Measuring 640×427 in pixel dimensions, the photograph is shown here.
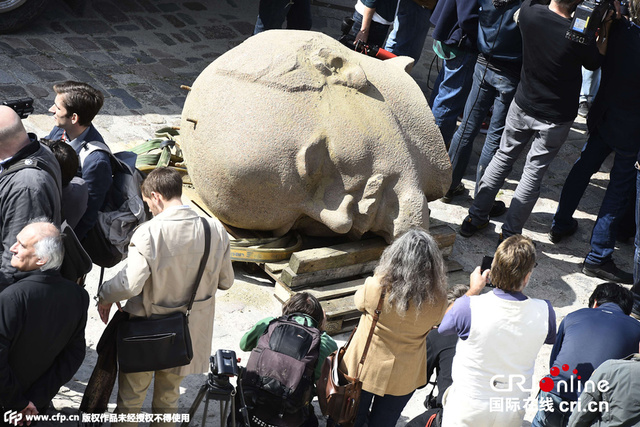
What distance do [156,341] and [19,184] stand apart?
3.34 feet

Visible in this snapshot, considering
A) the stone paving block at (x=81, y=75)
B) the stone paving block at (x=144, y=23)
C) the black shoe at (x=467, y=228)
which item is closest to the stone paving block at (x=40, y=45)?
the stone paving block at (x=81, y=75)

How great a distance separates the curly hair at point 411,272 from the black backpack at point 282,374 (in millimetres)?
492

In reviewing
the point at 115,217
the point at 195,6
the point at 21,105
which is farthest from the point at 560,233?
the point at 195,6

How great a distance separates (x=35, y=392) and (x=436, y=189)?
327cm

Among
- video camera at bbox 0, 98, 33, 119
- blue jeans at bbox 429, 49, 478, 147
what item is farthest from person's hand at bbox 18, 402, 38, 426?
blue jeans at bbox 429, 49, 478, 147

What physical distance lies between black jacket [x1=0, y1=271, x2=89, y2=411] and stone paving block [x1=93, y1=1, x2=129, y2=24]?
20.1 ft

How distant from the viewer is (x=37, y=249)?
3480mm

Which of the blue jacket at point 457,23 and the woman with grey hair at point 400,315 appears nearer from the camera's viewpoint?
the woman with grey hair at point 400,315

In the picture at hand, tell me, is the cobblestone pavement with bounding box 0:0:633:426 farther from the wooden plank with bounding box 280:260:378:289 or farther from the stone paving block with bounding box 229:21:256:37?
the wooden plank with bounding box 280:260:378:289

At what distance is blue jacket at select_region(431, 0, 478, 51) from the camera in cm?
657

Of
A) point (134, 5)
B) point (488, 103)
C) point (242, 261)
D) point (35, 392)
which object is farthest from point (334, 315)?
point (134, 5)

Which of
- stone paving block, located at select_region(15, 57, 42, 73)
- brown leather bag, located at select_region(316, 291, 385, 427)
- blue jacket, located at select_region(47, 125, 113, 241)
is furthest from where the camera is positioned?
stone paving block, located at select_region(15, 57, 42, 73)

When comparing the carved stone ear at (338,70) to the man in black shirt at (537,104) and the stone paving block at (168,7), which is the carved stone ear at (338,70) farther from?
the stone paving block at (168,7)

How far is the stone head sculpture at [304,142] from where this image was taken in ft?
17.2
